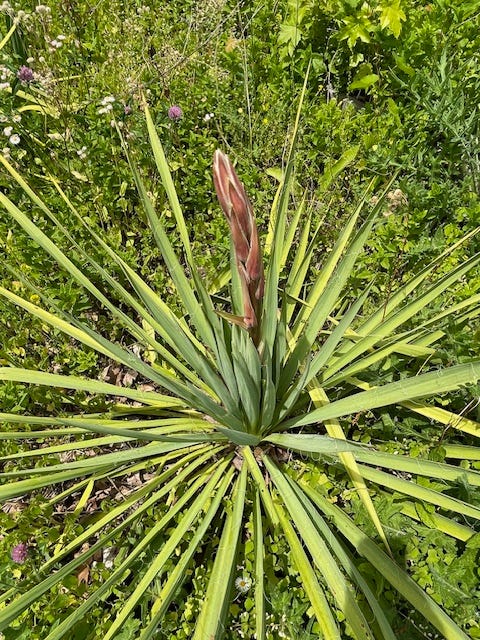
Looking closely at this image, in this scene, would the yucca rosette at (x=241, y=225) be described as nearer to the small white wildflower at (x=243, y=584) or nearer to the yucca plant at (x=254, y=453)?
the yucca plant at (x=254, y=453)

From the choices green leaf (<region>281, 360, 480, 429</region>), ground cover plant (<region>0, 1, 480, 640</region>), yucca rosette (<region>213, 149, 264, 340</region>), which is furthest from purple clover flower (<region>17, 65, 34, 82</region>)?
green leaf (<region>281, 360, 480, 429</region>)

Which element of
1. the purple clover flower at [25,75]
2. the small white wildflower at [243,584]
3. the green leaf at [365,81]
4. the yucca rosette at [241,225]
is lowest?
the small white wildflower at [243,584]

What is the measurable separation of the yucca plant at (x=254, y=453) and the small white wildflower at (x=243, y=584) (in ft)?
0.04

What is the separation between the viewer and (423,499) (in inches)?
53.8

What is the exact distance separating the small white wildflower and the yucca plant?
0.01 metres

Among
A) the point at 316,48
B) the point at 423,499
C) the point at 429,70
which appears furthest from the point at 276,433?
the point at 316,48

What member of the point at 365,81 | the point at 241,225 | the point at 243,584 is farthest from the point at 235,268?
the point at 365,81

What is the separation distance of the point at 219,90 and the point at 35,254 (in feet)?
4.00

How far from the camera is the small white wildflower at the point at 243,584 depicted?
1.50 m

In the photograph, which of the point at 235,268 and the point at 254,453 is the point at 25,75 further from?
the point at 254,453

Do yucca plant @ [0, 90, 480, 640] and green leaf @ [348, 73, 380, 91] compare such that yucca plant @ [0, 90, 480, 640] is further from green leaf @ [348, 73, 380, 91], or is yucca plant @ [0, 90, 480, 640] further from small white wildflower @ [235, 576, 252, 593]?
green leaf @ [348, 73, 380, 91]

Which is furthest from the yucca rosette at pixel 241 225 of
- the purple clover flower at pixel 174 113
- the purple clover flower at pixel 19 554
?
the purple clover flower at pixel 174 113

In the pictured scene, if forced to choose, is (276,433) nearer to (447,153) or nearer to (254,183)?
(254,183)

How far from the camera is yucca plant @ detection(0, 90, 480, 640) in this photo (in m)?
1.26
